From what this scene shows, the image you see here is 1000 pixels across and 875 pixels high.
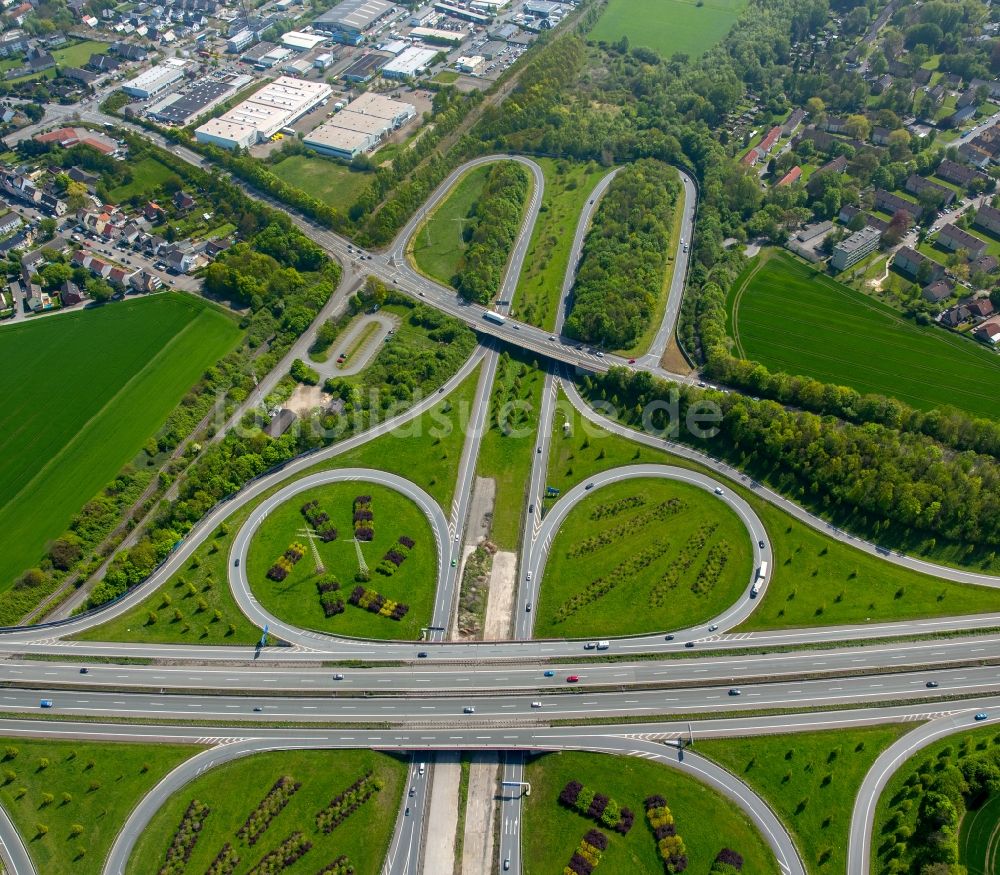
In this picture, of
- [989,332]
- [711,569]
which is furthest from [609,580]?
[989,332]

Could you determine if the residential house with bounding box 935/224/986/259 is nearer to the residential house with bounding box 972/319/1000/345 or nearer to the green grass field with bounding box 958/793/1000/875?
the residential house with bounding box 972/319/1000/345

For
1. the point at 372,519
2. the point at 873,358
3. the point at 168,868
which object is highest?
the point at 873,358

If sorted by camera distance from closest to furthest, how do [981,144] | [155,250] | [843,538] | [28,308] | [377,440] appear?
[843,538]
[377,440]
[28,308]
[155,250]
[981,144]

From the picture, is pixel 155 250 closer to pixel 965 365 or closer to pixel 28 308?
pixel 28 308

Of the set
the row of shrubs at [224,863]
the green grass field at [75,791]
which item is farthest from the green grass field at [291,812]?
the green grass field at [75,791]

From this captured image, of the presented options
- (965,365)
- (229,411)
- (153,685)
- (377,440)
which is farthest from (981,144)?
(153,685)

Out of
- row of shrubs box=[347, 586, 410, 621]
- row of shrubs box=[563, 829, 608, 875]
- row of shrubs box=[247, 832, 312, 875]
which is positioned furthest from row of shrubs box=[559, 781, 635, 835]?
row of shrubs box=[347, 586, 410, 621]
